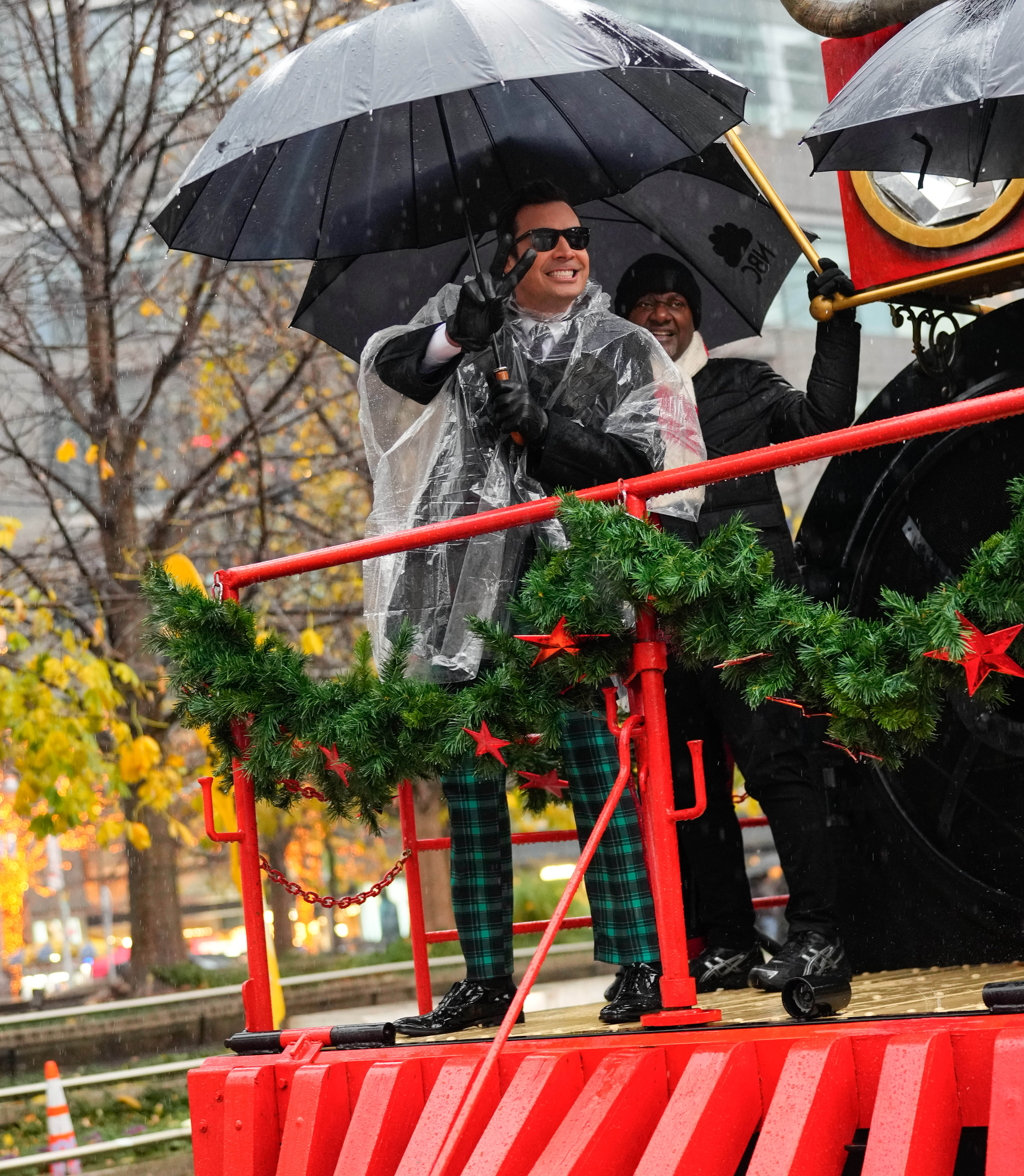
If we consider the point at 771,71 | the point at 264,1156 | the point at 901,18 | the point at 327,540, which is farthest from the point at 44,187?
the point at 771,71

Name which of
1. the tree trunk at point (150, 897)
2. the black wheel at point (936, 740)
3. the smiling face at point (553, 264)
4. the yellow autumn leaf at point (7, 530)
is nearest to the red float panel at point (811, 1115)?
the black wheel at point (936, 740)

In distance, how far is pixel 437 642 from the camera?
13.6 ft

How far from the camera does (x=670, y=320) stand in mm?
4516

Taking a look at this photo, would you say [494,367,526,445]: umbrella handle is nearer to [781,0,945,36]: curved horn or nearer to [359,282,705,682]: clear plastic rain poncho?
[359,282,705,682]: clear plastic rain poncho

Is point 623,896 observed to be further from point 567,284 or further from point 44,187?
point 44,187

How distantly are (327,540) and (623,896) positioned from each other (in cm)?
899

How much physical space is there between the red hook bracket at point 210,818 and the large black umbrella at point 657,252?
1.85 meters

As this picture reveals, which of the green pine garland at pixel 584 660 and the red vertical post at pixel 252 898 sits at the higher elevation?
the green pine garland at pixel 584 660

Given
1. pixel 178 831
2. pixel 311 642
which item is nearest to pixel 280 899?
pixel 178 831

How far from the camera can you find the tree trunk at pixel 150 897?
1227 centimetres

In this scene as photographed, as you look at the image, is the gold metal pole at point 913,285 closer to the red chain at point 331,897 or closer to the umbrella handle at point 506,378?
the umbrella handle at point 506,378

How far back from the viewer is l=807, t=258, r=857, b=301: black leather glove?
166 inches

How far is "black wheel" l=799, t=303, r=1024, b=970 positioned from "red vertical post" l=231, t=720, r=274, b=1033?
1861mm

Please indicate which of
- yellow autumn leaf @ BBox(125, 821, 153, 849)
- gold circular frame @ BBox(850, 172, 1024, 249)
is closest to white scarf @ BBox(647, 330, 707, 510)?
gold circular frame @ BBox(850, 172, 1024, 249)
